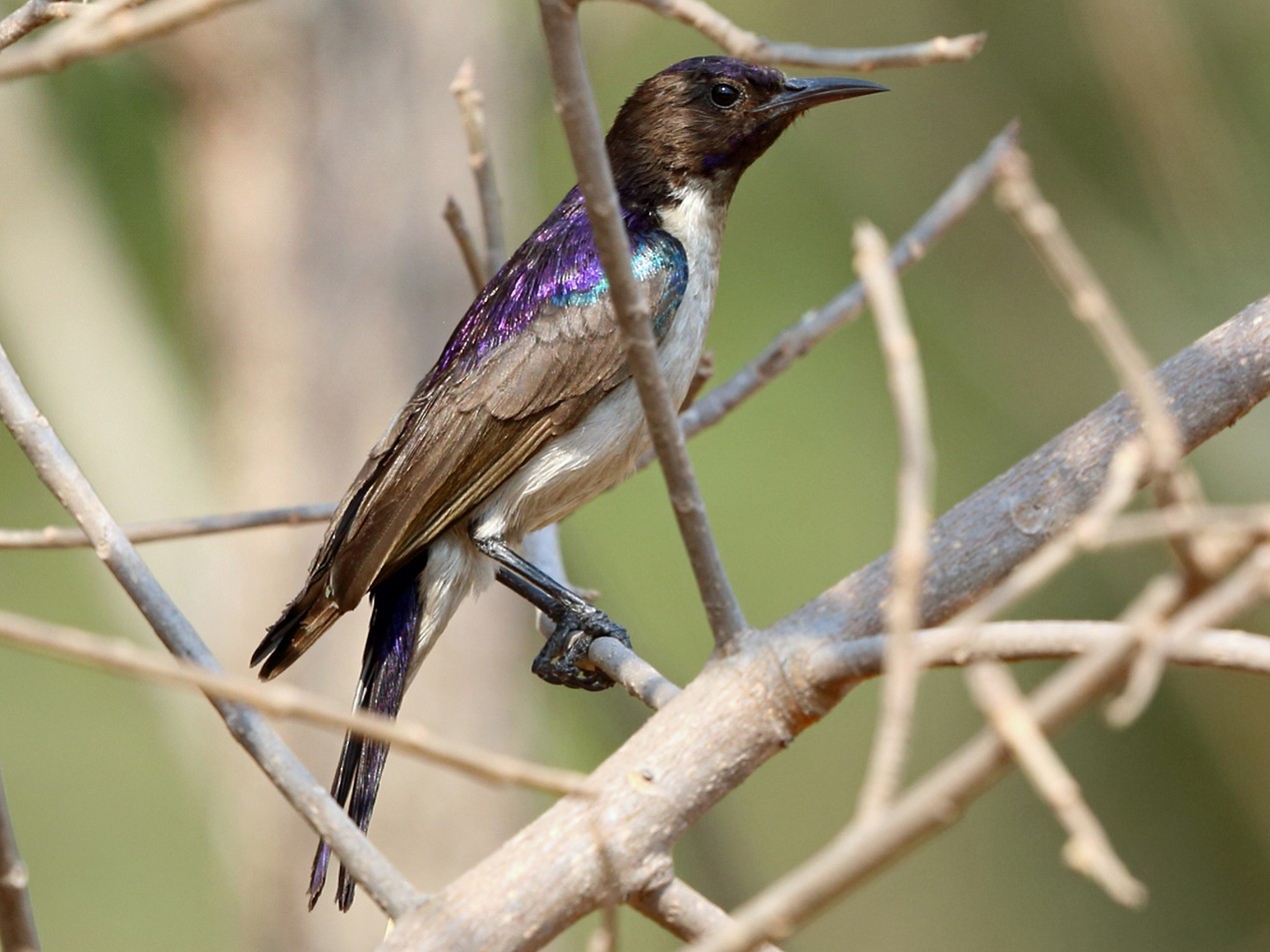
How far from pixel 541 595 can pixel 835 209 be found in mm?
7072

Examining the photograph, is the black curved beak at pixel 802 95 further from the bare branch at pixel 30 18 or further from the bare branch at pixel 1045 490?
the bare branch at pixel 30 18

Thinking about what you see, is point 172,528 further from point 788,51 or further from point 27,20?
point 788,51

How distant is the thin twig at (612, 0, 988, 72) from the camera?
149 centimetres

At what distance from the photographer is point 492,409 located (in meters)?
3.35

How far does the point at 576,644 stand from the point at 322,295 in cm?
330

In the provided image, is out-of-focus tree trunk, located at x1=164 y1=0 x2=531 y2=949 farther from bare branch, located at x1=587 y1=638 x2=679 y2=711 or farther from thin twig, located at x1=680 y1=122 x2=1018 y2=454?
bare branch, located at x1=587 y1=638 x2=679 y2=711

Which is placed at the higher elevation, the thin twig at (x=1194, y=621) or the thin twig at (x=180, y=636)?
the thin twig at (x=180, y=636)

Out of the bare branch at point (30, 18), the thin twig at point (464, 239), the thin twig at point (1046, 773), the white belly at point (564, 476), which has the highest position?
the thin twig at point (464, 239)

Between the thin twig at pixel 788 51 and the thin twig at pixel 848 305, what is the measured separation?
0.37 feet

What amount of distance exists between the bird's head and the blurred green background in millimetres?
1870

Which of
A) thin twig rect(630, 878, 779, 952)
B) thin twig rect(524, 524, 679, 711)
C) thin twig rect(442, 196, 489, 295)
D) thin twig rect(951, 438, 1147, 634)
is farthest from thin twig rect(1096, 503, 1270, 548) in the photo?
thin twig rect(442, 196, 489, 295)

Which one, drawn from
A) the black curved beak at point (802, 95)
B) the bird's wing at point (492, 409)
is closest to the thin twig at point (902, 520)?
the bird's wing at point (492, 409)

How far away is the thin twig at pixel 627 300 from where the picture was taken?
162 cm

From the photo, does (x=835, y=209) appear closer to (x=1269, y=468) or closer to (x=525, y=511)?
(x=1269, y=468)
